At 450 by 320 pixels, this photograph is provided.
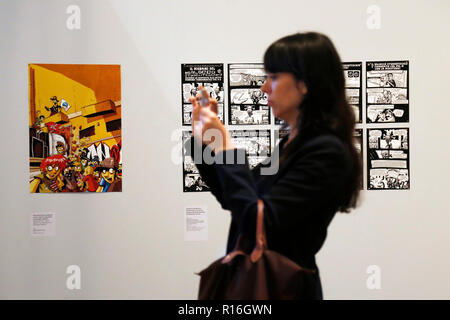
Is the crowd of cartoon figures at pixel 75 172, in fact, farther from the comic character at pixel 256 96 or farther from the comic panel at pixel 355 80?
the comic panel at pixel 355 80

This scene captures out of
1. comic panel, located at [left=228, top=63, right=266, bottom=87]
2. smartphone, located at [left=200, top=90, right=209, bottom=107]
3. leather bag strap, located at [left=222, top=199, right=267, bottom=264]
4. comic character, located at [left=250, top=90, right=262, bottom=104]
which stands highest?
comic panel, located at [left=228, top=63, right=266, bottom=87]

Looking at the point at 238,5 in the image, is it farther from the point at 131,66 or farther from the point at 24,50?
the point at 24,50

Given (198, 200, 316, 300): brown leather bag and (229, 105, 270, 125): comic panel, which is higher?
(229, 105, 270, 125): comic panel

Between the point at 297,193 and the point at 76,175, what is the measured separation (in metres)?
1.48

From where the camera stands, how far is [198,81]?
2010 mm

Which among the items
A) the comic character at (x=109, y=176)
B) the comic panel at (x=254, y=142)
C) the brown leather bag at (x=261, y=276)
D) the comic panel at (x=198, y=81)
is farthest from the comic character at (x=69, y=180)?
the brown leather bag at (x=261, y=276)

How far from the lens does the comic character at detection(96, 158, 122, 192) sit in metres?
2.00

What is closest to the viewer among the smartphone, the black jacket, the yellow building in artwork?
the black jacket

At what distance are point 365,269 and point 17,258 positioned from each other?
1.78 m

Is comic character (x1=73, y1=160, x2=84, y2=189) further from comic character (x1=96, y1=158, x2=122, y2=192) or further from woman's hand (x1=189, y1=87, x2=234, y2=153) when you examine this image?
woman's hand (x1=189, y1=87, x2=234, y2=153)

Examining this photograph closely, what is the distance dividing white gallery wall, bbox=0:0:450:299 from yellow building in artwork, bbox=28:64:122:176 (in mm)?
43

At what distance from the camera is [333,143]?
2.80ft

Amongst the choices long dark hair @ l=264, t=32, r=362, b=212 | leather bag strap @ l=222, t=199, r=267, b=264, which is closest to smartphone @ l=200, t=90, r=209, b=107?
long dark hair @ l=264, t=32, r=362, b=212

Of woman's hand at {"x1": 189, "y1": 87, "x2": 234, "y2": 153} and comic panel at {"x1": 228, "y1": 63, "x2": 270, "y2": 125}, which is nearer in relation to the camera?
woman's hand at {"x1": 189, "y1": 87, "x2": 234, "y2": 153}
